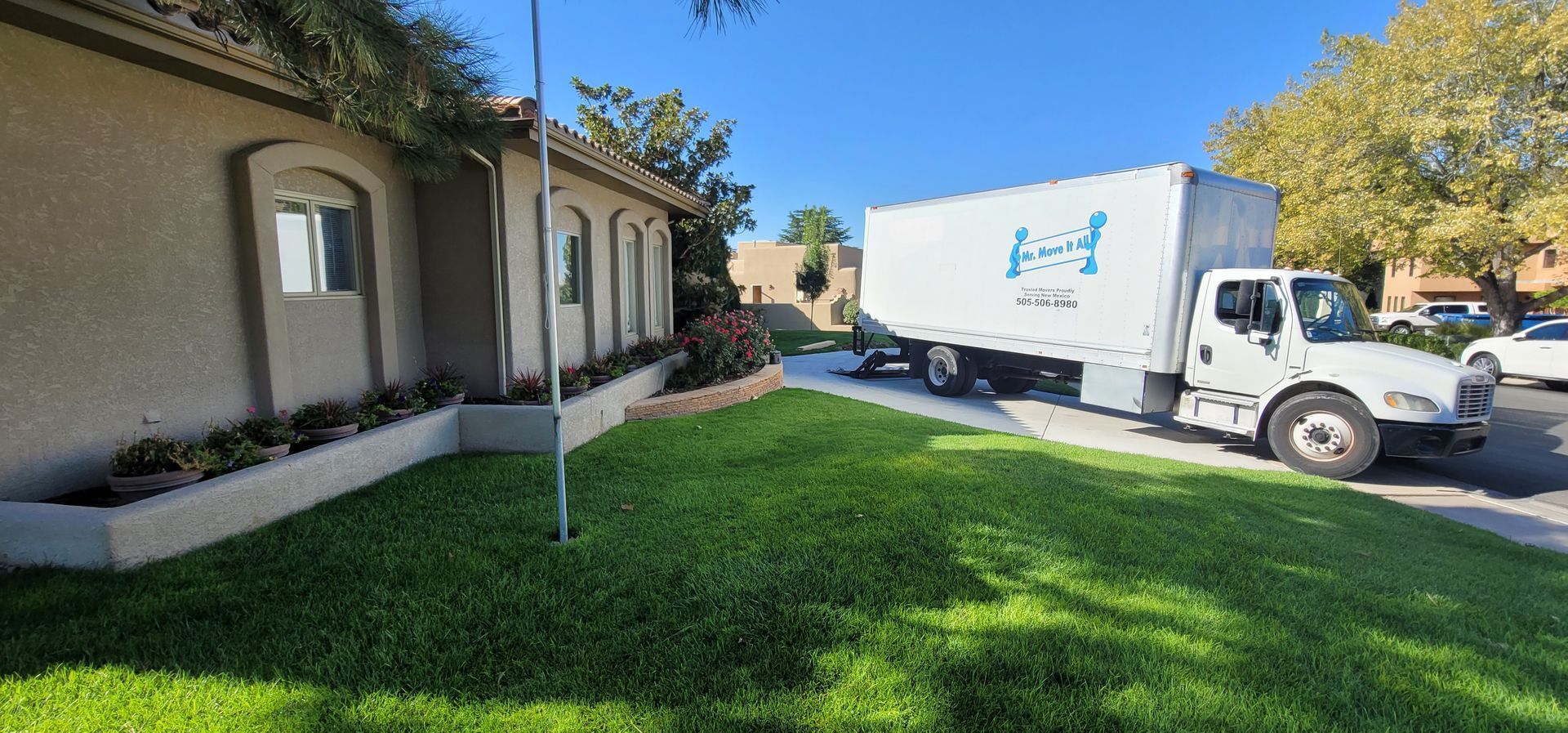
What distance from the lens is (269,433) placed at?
4.62 meters

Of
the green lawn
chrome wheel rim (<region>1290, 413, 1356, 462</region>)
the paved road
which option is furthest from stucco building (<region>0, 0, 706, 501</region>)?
the paved road

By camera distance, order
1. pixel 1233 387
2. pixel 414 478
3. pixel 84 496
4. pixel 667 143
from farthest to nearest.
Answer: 1. pixel 667 143
2. pixel 1233 387
3. pixel 414 478
4. pixel 84 496

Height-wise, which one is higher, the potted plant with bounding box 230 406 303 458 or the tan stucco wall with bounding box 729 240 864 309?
the tan stucco wall with bounding box 729 240 864 309

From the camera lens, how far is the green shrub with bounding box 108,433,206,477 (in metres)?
3.87

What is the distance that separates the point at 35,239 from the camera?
12.0ft

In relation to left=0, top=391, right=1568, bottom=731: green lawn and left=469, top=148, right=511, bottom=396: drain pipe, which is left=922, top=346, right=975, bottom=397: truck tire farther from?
left=469, top=148, right=511, bottom=396: drain pipe

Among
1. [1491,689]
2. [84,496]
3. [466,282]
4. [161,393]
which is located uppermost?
[466,282]

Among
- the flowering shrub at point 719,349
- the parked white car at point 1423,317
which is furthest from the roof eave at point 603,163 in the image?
the parked white car at point 1423,317

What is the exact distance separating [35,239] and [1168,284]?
10.0 m

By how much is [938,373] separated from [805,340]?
39.8 feet

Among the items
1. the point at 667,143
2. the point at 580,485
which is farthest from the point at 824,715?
the point at 667,143

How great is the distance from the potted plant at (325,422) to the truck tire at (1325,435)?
9.36m

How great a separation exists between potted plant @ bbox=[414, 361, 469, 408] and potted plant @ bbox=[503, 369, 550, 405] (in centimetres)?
45

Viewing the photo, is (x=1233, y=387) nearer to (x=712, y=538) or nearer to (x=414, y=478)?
(x=712, y=538)
